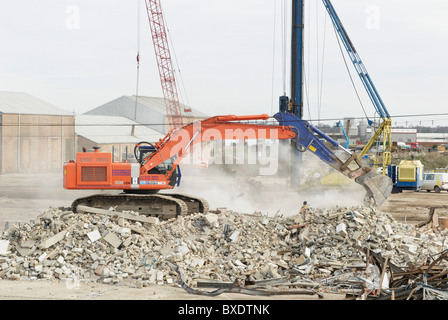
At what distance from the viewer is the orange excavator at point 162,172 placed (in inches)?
789

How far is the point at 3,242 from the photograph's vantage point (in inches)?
662

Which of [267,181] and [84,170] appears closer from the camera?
[84,170]

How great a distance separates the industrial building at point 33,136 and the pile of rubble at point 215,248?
35930mm

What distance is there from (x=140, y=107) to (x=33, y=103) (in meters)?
19.9

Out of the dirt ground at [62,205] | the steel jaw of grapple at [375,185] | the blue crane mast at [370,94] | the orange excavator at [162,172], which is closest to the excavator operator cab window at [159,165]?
the orange excavator at [162,172]

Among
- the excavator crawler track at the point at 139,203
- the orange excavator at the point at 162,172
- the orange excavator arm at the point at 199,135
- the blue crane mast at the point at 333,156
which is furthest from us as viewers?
the blue crane mast at the point at 333,156

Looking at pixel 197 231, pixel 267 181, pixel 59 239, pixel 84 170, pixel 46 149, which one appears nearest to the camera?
pixel 59 239

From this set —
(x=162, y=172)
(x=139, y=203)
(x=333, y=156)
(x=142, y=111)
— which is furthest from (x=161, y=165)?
(x=142, y=111)

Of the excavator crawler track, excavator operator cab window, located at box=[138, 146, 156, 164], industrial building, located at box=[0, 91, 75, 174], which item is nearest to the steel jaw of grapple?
the excavator crawler track

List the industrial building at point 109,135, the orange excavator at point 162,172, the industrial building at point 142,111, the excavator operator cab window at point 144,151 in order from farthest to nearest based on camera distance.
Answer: the industrial building at point 142,111 → the industrial building at point 109,135 → the excavator operator cab window at point 144,151 → the orange excavator at point 162,172

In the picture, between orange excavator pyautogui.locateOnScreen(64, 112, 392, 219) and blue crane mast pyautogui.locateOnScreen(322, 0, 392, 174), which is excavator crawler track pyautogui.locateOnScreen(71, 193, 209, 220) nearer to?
orange excavator pyautogui.locateOnScreen(64, 112, 392, 219)

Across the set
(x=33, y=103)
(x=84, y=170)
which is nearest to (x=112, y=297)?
(x=84, y=170)

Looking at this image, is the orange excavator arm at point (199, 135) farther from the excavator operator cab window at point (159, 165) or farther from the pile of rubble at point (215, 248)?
the pile of rubble at point (215, 248)
